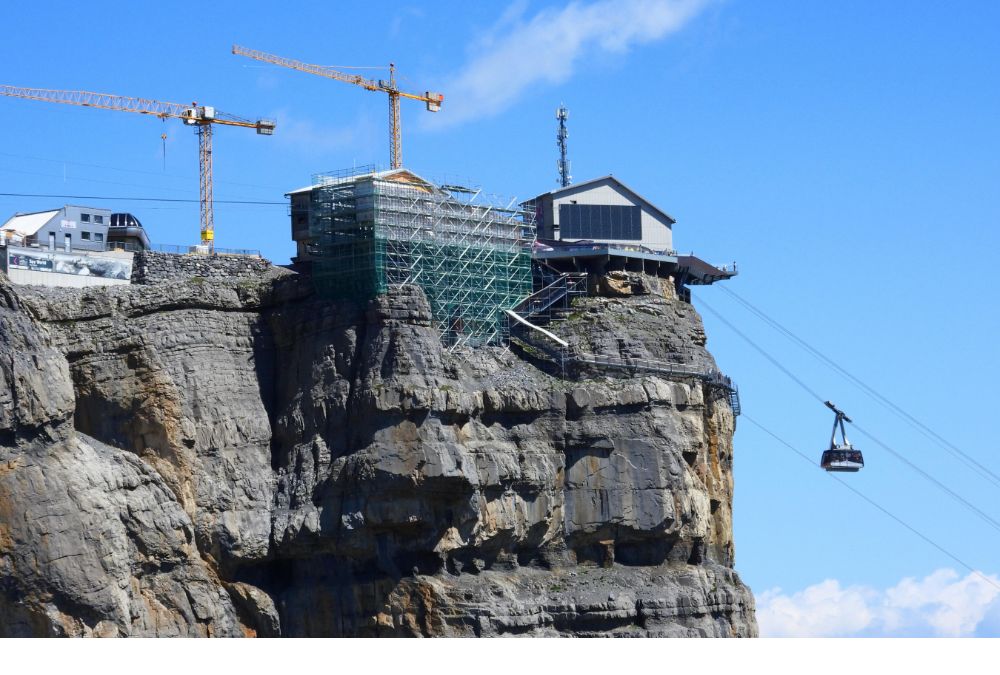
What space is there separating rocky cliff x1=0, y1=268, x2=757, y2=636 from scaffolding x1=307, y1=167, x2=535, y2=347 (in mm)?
1551

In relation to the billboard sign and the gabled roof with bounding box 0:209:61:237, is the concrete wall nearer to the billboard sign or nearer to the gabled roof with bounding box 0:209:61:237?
the billboard sign

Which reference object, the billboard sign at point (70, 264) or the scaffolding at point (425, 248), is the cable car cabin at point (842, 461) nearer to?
the scaffolding at point (425, 248)

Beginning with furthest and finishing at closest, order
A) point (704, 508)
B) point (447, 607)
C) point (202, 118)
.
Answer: point (202, 118)
point (704, 508)
point (447, 607)

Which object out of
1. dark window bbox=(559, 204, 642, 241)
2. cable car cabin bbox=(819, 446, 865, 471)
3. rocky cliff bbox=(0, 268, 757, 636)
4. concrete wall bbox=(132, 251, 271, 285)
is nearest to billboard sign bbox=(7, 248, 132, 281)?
concrete wall bbox=(132, 251, 271, 285)

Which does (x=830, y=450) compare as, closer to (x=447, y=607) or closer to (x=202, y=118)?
(x=447, y=607)

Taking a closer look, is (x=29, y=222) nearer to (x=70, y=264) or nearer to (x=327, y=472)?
(x=70, y=264)

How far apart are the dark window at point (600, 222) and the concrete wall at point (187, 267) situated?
18658 mm

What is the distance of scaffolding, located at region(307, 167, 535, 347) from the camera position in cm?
13588

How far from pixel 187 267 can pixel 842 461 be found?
36379mm

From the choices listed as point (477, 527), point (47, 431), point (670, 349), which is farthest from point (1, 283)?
point (670, 349)

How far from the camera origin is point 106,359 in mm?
132875

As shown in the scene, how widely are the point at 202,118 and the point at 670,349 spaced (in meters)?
41.5

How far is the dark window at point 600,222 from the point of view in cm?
15200

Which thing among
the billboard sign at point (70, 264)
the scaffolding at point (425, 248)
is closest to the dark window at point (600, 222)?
the scaffolding at point (425, 248)
